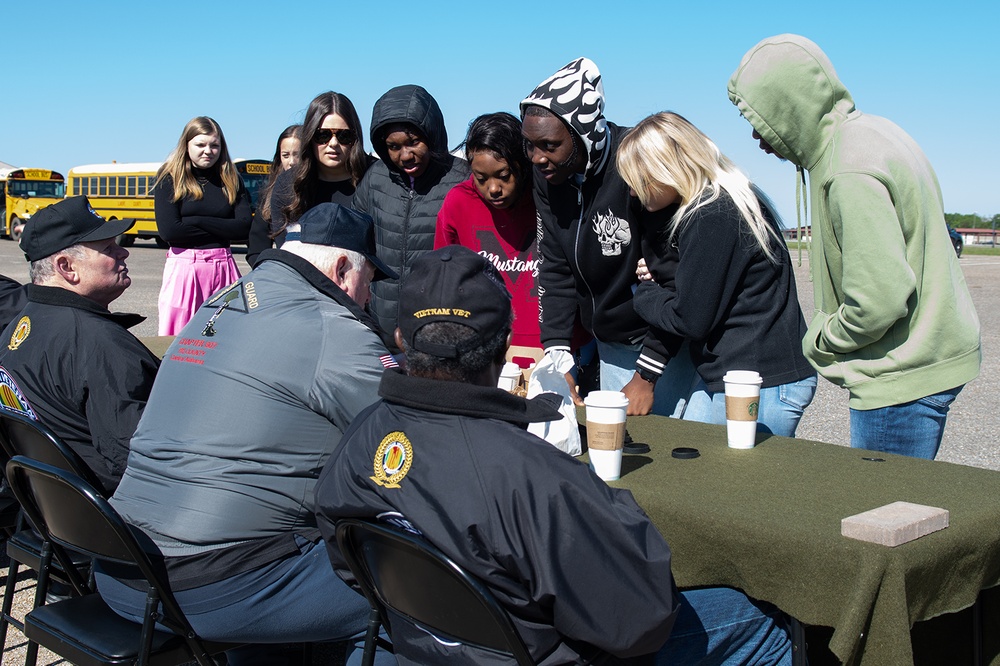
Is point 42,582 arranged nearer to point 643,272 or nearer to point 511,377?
point 511,377

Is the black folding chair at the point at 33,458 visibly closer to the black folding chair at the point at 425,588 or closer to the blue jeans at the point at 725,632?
the black folding chair at the point at 425,588

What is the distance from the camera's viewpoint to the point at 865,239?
2436mm

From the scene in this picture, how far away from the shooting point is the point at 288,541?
2.25 metres

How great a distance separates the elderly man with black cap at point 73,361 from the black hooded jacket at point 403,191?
4.57 feet

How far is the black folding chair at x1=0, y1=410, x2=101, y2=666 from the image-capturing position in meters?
2.47

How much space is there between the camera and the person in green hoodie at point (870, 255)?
2.45 metres

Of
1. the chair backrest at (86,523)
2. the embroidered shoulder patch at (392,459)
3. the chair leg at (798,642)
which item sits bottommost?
the chair leg at (798,642)

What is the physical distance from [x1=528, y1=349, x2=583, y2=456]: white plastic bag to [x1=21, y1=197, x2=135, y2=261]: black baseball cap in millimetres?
Answer: 1560

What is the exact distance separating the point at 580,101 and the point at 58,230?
1.77m

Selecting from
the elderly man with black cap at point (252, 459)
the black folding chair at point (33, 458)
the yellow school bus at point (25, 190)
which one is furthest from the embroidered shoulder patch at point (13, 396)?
the yellow school bus at point (25, 190)

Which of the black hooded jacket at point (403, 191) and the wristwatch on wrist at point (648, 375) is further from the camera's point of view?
the black hooded jacket at point (403, 191)

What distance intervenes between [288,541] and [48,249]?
4.80 feet

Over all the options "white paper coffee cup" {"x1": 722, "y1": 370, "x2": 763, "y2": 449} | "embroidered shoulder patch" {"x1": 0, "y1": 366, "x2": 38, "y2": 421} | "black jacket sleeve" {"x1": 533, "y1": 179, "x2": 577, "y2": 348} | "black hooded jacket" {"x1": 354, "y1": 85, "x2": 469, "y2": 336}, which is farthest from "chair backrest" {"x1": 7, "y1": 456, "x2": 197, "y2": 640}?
"black hooded jacket" {"x1": 354, "y1": 85, "x2": 469, "y2": 336}

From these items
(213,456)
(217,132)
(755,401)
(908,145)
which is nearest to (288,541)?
(213,456)
